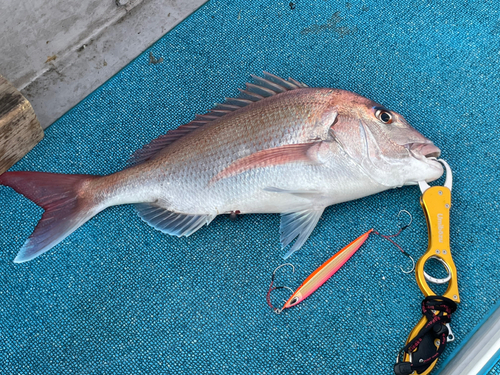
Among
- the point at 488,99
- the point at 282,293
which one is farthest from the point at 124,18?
the point at 488,99

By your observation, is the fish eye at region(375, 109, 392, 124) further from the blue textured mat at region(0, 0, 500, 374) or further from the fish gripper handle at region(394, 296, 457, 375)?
the fish gripper handle at region(394, 296, 457, 375)

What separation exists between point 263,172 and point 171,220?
1.40ft

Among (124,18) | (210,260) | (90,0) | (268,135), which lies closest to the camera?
(268,135)

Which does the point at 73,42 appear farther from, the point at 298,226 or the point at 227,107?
the point at 298,226

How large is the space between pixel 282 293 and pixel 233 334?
25 centimetres

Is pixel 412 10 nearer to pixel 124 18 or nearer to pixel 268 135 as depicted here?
pixel 268 135

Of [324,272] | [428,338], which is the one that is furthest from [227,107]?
[428,338]

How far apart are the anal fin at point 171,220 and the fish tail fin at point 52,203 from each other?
0.20m

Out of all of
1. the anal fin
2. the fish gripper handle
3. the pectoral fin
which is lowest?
the fish gripper handle

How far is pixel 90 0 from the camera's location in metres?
2.04

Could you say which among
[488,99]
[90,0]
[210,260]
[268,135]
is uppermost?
[90,0]

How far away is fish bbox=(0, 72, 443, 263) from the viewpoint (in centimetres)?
161

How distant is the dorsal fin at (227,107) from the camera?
1754 mm

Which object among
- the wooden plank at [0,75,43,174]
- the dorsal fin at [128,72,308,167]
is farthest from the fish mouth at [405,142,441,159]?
the wooden plank at [0,75,43,174]
